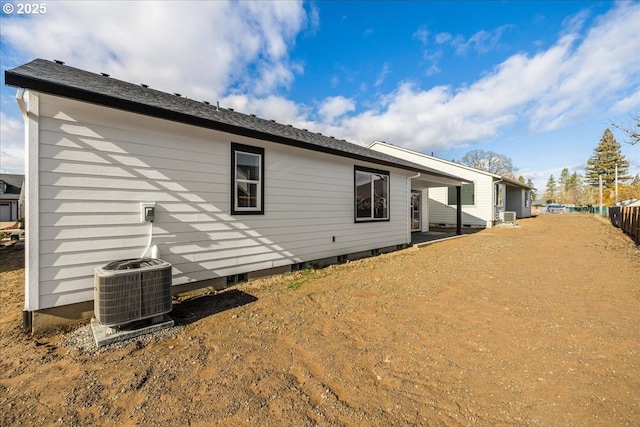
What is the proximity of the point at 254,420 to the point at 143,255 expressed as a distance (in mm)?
3220

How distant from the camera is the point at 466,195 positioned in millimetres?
17406

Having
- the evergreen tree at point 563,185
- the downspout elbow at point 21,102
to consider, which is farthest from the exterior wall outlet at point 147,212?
the evergreen tree at point 563,185

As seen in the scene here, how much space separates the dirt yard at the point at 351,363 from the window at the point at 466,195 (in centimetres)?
1260

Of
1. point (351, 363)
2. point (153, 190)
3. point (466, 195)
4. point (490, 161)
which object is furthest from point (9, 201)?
point (490, 161)

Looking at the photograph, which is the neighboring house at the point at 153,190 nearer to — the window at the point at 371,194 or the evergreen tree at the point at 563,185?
the window at the point at 371,194

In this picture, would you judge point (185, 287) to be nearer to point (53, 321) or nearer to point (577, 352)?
point (53, 321)

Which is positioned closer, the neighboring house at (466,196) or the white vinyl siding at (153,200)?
the white vinyl siding at (153,200)

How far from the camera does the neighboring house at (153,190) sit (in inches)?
129

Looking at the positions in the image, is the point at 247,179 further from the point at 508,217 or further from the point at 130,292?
the point at 508,217

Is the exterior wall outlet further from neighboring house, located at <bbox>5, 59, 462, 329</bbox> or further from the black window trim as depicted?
the black window trim

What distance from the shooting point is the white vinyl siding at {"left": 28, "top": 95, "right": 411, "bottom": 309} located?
3.37 meters

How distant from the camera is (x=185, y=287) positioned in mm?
4504

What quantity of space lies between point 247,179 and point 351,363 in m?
4.00

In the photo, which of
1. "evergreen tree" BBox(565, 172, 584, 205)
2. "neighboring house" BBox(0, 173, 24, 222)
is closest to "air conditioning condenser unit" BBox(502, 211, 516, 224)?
"neighboring house" BBox(0, 173, 24, 222)
